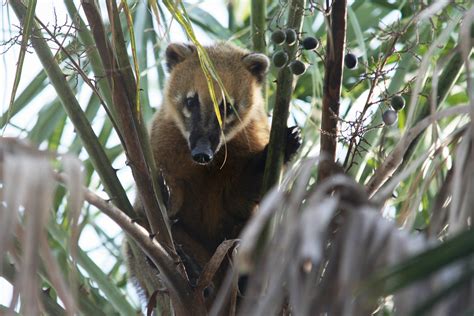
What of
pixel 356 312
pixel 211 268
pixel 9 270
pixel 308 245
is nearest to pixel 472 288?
pixel 356 312

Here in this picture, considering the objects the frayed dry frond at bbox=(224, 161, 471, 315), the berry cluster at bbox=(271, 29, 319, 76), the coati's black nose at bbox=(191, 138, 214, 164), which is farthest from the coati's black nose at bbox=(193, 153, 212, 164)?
the frayed dry frond at bbox=(224, 161, 471, 315)

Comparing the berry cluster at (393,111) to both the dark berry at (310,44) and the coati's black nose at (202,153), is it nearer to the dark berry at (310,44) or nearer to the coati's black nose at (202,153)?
the dark berry at (310,44)

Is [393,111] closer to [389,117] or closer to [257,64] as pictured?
[389,117]

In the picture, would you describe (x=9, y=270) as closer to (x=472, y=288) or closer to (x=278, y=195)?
(x=278, y=195)

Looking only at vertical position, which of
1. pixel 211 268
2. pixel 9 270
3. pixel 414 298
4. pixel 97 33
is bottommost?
pixel 211 268

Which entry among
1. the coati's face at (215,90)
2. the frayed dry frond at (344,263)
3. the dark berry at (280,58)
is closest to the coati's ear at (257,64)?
the coati's face at (215,90)

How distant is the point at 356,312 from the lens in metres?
1.39

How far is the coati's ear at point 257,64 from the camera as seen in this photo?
432 centimetres

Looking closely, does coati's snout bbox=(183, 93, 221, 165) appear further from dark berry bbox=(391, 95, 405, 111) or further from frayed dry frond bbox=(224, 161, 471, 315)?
frayed dry frond bbox=(224, 161, 471, 315)

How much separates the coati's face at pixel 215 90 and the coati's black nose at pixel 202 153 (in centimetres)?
7

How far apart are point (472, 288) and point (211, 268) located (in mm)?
1465

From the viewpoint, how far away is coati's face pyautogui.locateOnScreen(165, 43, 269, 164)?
13.7 ft

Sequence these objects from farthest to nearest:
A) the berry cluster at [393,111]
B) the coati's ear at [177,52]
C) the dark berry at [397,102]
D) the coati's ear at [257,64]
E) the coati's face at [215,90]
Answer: the coati's ear at [177,52] < the coati's ear at [257,64] < the coati's face at [215,90] < the dark berry at [397,102] < the berry cluster at [393,111]

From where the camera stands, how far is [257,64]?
14.9 ft
